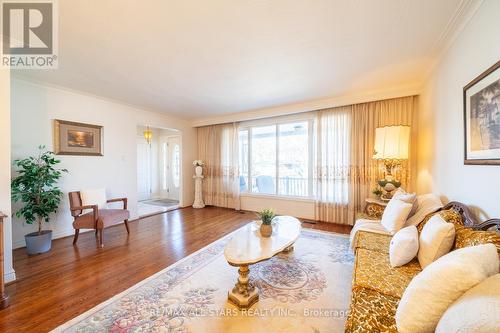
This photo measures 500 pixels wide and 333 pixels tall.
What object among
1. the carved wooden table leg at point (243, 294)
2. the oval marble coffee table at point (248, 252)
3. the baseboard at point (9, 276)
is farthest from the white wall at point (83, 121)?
the carved wooden table leg at point (243, 294)

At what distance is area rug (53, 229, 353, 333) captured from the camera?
5.06 feet

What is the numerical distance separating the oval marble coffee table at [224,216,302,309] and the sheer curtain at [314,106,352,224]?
207 cm

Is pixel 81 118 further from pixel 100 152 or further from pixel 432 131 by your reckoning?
pixel 432 131

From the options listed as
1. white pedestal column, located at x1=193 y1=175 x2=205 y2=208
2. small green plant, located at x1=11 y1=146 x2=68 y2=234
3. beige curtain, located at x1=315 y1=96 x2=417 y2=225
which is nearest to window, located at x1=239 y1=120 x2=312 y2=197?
beige curtain, located at x1=315 y1=96 x2=417 y2=225

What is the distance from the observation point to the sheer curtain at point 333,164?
12.9 ft

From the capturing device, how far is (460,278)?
2.91ft

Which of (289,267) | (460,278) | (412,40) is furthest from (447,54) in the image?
(289,267)

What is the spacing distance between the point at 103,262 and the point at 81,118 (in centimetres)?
264

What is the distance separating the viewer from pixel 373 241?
2.05 meters

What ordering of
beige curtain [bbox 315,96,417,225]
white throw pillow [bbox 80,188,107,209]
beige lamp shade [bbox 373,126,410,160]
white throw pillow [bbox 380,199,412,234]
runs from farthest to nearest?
1. beige curtain [bbox 315,96,417,225]
2. white throw pillow [bbox 80,188,107,209]
3. beige lamp shade [bbox 373,126,410,160]
4. white throw pillow [bbox 380,199,412,234]

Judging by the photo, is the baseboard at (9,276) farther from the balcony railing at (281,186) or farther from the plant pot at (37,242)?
the balcony railing at (281,186)

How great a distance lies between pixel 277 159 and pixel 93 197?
369 centimetres
